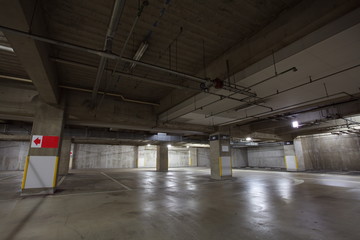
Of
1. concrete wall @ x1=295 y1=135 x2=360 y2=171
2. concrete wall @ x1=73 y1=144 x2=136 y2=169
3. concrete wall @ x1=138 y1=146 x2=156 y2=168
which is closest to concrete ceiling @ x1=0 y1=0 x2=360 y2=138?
concrete wall @ x1=295 y1=135 x2=360 y2=171

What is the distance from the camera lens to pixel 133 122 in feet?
29.9

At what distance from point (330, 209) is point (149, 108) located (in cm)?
810

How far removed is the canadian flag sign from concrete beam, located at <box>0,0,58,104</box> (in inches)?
114

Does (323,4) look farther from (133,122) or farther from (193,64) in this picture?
(133,122)

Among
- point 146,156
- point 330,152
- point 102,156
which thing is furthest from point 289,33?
point 146,156

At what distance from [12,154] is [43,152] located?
18.6 metres

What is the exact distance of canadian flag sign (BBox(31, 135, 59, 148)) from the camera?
6.75 metres

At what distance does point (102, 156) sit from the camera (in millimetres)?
24188

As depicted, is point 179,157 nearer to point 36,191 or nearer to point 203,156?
point 203,156

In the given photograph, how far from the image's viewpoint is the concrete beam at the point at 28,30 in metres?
2.73

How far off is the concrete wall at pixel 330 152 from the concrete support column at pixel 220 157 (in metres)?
10.8

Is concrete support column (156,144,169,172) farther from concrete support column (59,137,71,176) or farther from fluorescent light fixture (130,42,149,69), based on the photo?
fluorescent light fixture (130,42,149,69)

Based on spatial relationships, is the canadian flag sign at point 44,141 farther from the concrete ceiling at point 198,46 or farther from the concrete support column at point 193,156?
the concrete support column at point 193,156

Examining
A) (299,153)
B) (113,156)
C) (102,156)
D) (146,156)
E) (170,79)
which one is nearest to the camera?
(170,79)
